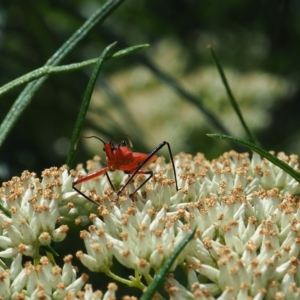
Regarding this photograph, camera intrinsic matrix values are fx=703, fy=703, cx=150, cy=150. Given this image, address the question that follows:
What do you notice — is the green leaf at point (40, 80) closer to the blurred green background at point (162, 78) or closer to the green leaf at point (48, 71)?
the green leaf at point (48, 71)

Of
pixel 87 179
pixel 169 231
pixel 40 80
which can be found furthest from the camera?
pixel 40 80

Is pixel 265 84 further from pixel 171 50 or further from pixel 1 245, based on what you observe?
pixel 1 245

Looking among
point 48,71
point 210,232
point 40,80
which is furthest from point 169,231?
point 40,80

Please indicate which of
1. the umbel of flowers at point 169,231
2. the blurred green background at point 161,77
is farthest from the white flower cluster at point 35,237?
the blurred green background at point 161,77

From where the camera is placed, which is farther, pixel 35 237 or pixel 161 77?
pixel 161 77

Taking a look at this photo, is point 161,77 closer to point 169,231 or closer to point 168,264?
point 169,231

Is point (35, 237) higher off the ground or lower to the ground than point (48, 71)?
lower

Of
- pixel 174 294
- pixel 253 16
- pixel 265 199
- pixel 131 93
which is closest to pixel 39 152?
pixel 131 93

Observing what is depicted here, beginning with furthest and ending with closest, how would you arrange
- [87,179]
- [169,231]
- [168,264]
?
1. [87,179]
2. [169,231]
3. [168,264]
